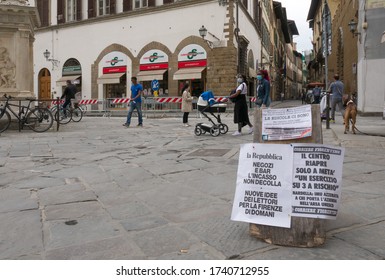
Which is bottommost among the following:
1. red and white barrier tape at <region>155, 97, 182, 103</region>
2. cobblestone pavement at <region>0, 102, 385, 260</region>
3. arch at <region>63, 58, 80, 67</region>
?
cobblestone pavement at <region>0, 102, 385, 260</region>

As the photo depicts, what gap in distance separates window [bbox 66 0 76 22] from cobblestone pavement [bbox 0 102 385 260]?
92.3ft

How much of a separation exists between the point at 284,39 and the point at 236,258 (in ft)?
239

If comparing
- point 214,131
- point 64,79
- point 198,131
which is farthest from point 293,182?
point 64,79

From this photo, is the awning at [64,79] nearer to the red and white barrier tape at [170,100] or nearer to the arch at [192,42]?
the arch at [192,42]

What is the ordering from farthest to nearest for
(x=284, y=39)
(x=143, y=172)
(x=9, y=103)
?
(x=284, y=39)
(x=9, y=103)
(x=143, y=172)

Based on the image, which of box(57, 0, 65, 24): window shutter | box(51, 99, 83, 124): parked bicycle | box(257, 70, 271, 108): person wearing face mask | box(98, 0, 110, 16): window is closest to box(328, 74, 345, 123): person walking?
box(257, 70, 271, 108): person wearing face mask

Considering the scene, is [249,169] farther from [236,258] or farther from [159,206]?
[159,206]

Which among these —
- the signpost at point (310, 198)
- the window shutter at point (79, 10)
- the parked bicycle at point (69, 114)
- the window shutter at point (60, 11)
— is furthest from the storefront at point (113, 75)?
the signpost at point (310, 198)

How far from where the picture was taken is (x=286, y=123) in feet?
9.04

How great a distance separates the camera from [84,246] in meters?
2.86

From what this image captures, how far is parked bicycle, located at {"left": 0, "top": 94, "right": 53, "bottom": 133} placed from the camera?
10422 millimetres

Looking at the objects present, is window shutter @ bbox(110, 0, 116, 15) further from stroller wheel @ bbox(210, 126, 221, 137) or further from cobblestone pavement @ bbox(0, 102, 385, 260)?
cobblestone pavement @ bbox(0, 102, 385, 260)

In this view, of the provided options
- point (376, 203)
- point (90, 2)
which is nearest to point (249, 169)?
point (376, 203)

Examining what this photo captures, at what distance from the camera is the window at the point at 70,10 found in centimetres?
3262
